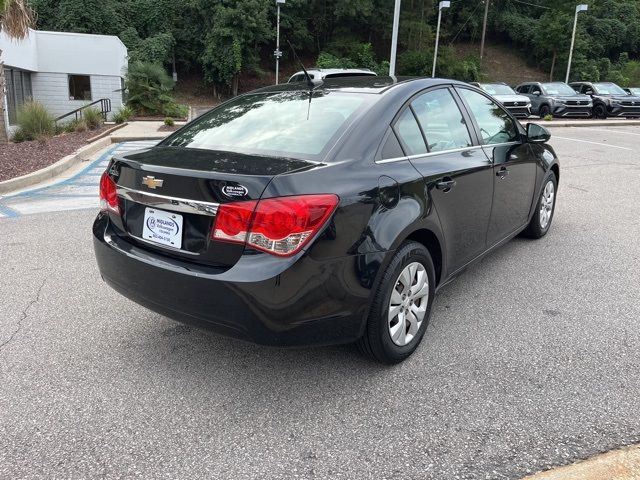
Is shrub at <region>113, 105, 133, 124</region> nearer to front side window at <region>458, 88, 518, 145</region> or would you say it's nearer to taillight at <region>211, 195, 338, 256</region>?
front side window at <region>458, 88, 518, 145</region>

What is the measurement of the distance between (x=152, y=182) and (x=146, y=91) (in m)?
20.8

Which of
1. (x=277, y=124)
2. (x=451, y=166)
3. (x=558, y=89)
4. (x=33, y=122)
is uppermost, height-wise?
(x=558, y=89)

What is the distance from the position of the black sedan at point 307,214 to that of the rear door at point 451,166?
0.01m

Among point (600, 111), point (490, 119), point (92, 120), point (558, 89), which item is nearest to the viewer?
point (490, 119)

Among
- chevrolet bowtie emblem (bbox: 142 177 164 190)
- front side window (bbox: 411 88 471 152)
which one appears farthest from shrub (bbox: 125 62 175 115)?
chevrolet bowtie emblem (bbox: 142 177 164 190)

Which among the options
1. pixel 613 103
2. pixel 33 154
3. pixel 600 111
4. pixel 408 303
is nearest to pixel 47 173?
pixel 33 154

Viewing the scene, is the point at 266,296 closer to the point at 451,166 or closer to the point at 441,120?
the point at 451,166

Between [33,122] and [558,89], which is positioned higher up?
[558,89]

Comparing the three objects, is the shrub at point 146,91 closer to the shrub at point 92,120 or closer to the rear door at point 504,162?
the shrub at point 92,120

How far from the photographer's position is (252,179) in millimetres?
2518

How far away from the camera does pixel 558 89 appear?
24438mm

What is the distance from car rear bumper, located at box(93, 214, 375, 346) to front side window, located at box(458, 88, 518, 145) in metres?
2.06

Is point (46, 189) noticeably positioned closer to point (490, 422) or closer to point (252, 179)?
point (252, 179)

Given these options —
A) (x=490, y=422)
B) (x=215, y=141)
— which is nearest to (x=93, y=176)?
(x=215, y=141)
